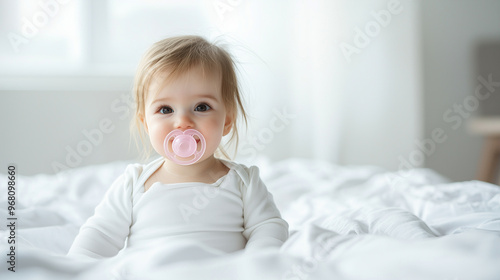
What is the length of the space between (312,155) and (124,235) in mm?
2382

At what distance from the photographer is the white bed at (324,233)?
57 cm

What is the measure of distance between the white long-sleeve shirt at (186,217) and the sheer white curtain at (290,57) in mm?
1988

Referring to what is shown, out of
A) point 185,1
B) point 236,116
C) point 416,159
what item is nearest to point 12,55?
point 185,1

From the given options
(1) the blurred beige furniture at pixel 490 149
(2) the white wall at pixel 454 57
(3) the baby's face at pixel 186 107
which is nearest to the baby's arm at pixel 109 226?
(3) the baby's face at pixel 186 107

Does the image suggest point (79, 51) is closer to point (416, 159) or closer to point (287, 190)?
point (287, 190)

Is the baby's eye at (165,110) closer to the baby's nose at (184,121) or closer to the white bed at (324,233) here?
the baby's nose at (184,121)

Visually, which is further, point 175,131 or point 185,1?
point 185,1

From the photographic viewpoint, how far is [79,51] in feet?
9.41

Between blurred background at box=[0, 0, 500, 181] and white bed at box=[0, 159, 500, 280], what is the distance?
119cm

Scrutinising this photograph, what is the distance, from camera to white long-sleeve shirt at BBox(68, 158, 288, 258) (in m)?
0.83

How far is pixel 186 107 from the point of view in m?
0.85

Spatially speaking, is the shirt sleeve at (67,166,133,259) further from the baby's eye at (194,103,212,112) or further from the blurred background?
the blurred background

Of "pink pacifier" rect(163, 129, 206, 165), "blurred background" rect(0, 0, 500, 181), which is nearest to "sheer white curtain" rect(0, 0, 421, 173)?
"blurred background" rect(0, 0, 500, 181)

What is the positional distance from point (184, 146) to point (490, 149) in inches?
109
